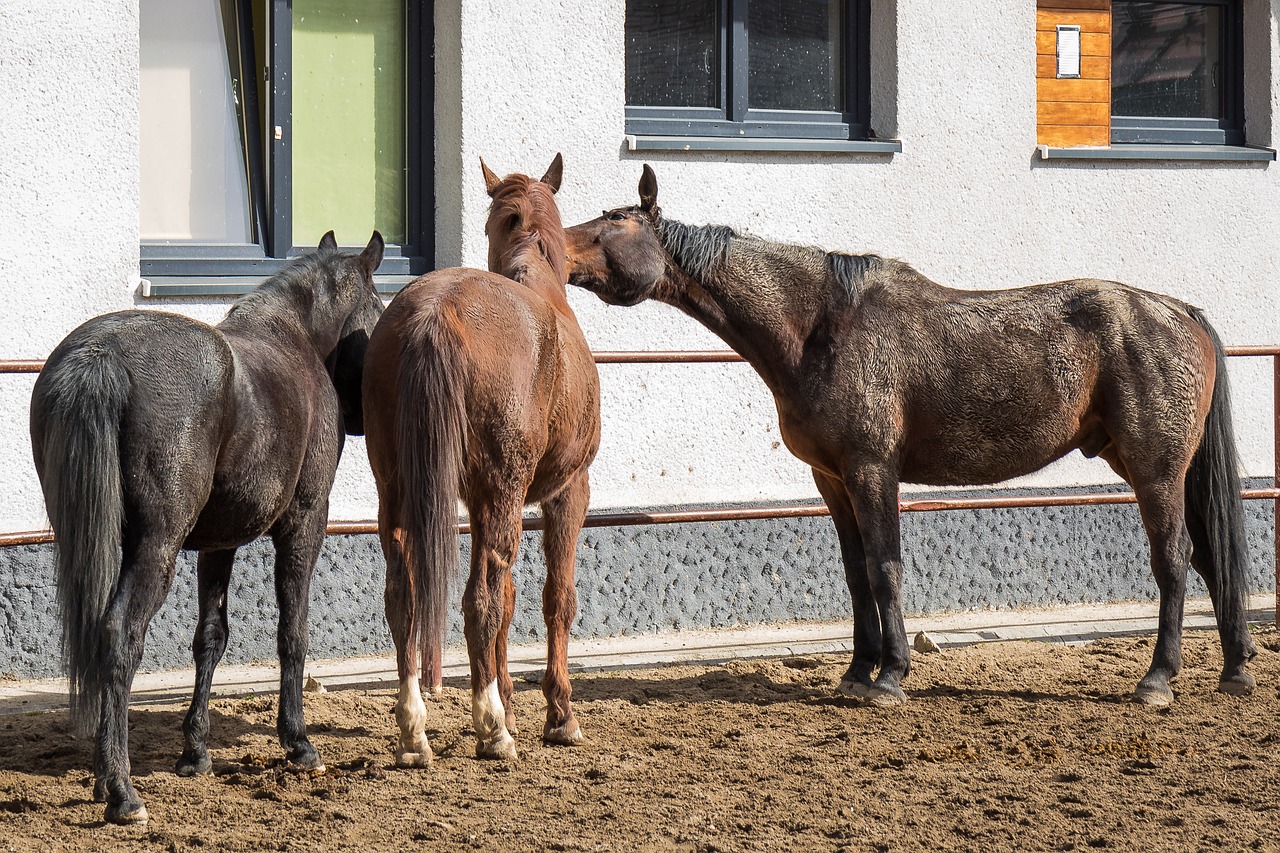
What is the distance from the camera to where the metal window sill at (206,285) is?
6391mm

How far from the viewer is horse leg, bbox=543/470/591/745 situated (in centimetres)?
502

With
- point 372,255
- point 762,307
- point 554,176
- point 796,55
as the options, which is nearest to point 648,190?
point 554,176

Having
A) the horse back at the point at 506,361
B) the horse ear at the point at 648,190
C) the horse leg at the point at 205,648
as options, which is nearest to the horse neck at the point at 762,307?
the horse ear at the point at 648,190

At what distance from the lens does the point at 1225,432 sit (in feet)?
20.0

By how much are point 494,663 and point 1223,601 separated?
10.9 ft

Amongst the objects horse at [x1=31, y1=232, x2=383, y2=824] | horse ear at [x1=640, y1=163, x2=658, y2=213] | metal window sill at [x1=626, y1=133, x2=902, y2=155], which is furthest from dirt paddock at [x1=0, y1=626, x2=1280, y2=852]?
metal window sill at [x1=626, y1=133, x2=902, y2=155]

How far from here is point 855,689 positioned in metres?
5.73

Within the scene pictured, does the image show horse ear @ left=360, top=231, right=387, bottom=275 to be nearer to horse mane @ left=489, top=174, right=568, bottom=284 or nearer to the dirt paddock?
horse mane @ left=489, top=174, right=568, bottom=284

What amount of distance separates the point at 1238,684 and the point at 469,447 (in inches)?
139

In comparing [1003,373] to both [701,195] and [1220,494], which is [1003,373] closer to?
[1220,494]

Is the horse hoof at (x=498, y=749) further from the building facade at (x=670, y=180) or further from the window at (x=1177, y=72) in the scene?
the window at (x=1177, y=72)

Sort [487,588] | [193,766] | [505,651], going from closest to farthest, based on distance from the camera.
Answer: [487,588]
[193,766]
[505,651]

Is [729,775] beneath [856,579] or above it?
beneath

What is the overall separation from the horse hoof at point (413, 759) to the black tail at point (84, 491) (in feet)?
3.30
